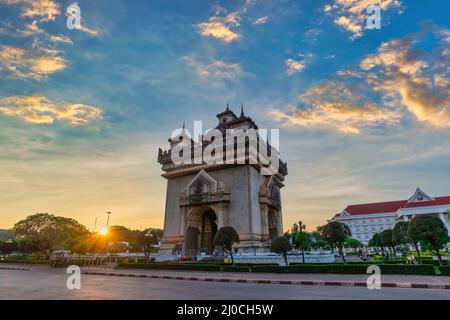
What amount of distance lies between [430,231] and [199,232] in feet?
81.6

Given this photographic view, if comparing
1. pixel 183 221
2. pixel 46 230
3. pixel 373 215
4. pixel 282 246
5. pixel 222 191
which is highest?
pixel 373 215

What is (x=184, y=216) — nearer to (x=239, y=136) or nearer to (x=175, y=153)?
(x=175, y=153)

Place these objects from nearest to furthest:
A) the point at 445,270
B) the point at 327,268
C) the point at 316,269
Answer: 1. the point at 445,270
2. the point at 327,268
3. the point at 316,269

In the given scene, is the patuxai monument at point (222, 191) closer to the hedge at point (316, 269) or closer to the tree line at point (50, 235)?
the hedge at point (316, 269)

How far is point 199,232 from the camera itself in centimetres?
3631

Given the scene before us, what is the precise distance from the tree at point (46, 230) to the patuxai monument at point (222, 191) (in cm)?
2708

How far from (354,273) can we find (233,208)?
17.5m

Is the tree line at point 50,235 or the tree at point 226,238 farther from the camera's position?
the tree line at point 50,235

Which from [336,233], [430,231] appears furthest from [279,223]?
[430,231]

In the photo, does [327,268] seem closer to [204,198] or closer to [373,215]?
[204,198]

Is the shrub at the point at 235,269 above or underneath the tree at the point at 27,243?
underneath

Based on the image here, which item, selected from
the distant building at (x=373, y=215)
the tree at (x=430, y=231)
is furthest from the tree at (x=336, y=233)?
the distant building at (x=373, y=215)

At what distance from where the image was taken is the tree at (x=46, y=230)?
171 feet
